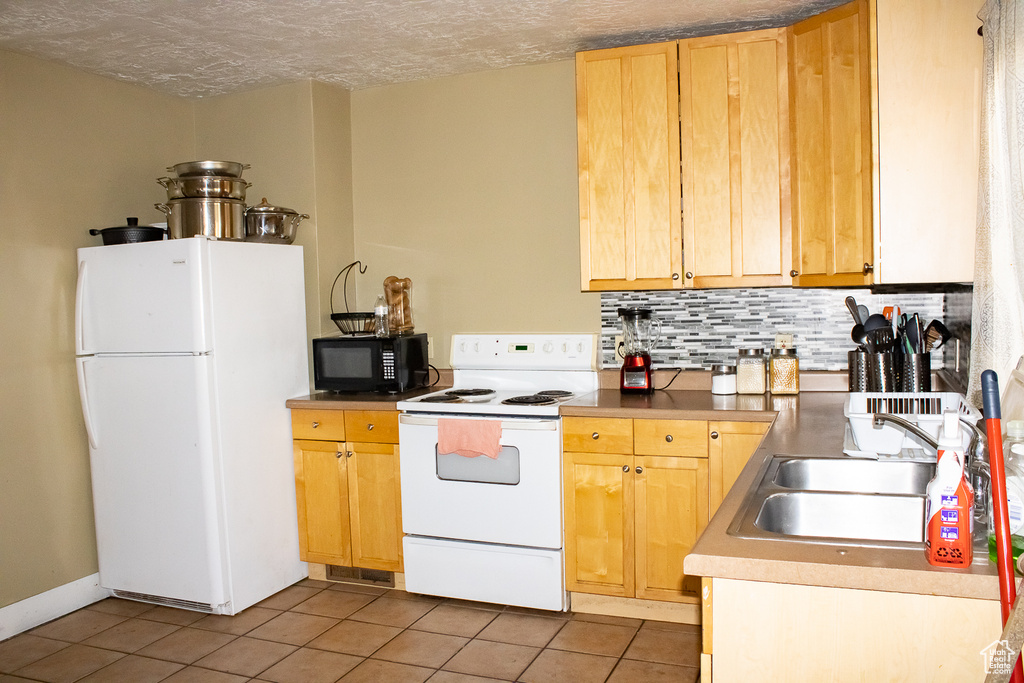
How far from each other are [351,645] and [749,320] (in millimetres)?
2109

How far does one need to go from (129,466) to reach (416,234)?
169cm

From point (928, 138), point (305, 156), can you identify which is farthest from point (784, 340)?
point (305, 156)

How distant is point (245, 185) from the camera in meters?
3.61

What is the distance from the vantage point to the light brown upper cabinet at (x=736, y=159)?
3.09 meters

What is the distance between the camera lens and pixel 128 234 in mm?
3434

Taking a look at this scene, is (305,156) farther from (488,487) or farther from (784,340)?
(784,340)

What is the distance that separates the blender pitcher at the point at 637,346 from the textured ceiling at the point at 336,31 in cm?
117

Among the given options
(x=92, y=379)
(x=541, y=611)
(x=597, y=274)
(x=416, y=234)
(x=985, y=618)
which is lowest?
(x=541, y=611)

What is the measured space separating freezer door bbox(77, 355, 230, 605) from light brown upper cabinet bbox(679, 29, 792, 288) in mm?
2088

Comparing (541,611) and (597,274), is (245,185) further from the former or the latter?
(541,611)

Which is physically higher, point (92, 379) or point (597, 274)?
point (597, 274)

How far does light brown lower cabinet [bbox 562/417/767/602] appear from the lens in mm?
3023

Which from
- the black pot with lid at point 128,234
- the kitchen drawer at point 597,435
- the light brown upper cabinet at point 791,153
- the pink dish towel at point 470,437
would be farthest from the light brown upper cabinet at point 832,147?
the black pot with lid at point 128,234

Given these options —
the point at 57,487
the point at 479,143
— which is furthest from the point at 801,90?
the point at 57,487
